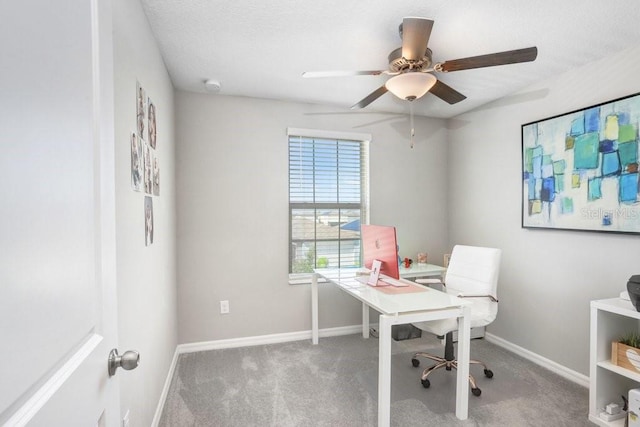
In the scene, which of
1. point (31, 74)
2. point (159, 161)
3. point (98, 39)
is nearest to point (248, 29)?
point (159, 161)

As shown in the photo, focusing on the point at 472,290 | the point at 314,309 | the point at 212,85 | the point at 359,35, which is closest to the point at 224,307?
the point at 314,309

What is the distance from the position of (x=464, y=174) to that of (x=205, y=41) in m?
2.95

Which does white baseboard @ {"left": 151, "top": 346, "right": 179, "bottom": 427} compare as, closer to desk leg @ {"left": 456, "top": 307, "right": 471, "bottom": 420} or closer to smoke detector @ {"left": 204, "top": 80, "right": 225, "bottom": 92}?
desk leg @ {"left": 456, "top": 307, "right": 471, "bottom": 420}

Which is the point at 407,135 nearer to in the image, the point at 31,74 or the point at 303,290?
the point at 303,290

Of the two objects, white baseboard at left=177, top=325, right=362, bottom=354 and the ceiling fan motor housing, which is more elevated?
the ceiling fan motor housing

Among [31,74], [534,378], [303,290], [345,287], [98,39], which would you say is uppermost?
[98,39]

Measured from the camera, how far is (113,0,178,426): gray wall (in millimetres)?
1393

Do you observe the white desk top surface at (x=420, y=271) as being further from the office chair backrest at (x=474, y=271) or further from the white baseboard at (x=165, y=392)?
the white baseboard at (x=165, y=392)

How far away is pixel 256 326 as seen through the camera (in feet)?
10.8

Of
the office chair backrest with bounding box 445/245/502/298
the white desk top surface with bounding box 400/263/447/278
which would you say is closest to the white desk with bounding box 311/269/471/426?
the office chair backrest with bounding box 445/245/502/298

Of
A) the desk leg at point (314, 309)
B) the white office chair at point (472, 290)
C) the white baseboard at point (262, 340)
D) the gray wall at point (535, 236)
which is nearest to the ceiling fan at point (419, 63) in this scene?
the gray wall at point (535, 236)

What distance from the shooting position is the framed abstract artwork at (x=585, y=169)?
2217 mm

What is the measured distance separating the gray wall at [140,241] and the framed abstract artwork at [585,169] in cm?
305

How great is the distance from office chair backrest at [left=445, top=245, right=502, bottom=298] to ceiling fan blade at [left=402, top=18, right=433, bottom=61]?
1631 millimetres
